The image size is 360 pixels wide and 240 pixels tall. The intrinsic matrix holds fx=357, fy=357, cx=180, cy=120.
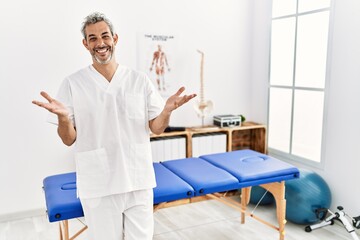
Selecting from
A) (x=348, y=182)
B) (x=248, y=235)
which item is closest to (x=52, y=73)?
(x=248, y=235)

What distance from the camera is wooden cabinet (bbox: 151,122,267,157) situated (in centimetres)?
340

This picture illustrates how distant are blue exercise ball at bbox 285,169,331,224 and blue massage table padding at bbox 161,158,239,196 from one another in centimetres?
78

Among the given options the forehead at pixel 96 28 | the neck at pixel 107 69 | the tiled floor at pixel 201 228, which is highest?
the forehead at pixel 96 28

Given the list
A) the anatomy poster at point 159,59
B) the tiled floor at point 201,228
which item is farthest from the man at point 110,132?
the anatomy poster at point 159,59

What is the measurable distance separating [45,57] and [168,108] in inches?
72.4

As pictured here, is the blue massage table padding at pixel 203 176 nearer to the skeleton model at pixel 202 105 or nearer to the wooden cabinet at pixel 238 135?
the wooden cabinet at pixel 238 135

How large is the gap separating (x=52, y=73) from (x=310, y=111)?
2.30m

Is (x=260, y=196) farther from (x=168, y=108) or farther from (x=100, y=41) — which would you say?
(x=100, y=41)

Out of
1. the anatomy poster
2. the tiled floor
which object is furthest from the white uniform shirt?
the anatomy poster

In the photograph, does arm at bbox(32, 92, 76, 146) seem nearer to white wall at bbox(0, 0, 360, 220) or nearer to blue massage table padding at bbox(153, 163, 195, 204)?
blue massage table padding at bbox(153, 163, 195, 204)

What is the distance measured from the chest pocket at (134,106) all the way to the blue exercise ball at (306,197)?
5.55 feet

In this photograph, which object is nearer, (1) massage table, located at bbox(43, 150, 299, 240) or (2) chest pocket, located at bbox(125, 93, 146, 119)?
(2) chest pocket, located at bbox(125, 93, 146, 119)

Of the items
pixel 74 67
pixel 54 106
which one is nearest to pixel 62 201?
pixel 54 106

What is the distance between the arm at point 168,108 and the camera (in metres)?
1.64
